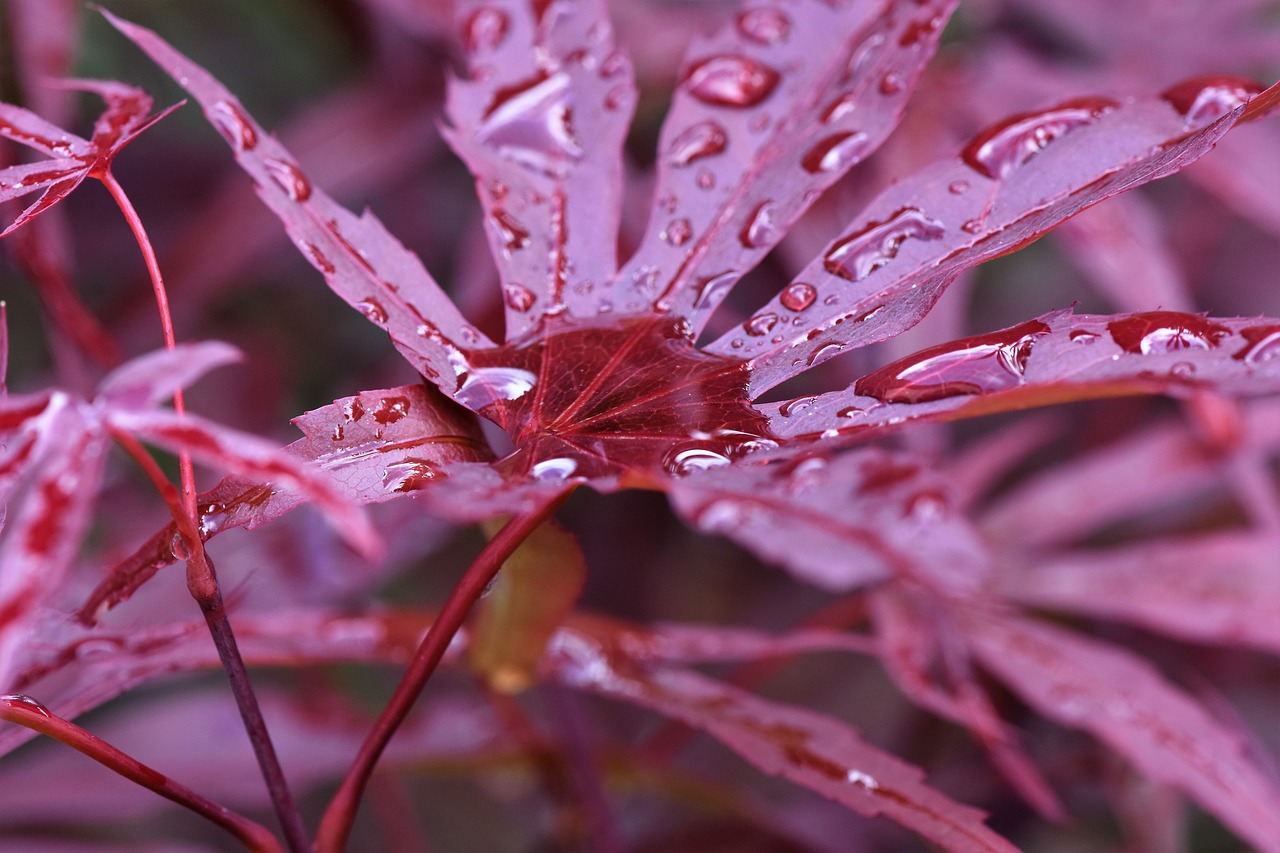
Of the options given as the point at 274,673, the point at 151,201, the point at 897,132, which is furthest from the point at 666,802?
the point at 151,201

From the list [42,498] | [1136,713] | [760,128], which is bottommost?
[1136,713]

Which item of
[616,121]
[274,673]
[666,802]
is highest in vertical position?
[274,673]

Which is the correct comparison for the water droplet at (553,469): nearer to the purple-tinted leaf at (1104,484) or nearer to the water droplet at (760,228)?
the water droplet at (760,228)

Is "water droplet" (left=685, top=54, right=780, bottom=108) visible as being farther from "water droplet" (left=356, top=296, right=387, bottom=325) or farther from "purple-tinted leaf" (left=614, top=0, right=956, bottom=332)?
"water droplet" (left=356, top=296, right=387, bottom=325)

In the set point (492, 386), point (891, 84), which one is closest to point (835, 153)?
point (891, 84)

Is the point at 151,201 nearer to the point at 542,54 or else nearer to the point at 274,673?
Answer: the point at 274,673

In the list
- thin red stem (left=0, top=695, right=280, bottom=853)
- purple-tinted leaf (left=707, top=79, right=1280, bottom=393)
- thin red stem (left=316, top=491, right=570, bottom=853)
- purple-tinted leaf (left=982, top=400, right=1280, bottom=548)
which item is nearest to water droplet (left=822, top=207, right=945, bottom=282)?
purple-tinted leaf (left=707, top=79, right=1280, bottom=393)

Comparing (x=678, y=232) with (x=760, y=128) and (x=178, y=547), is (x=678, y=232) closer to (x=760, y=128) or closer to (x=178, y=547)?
(x=760, y=128)
